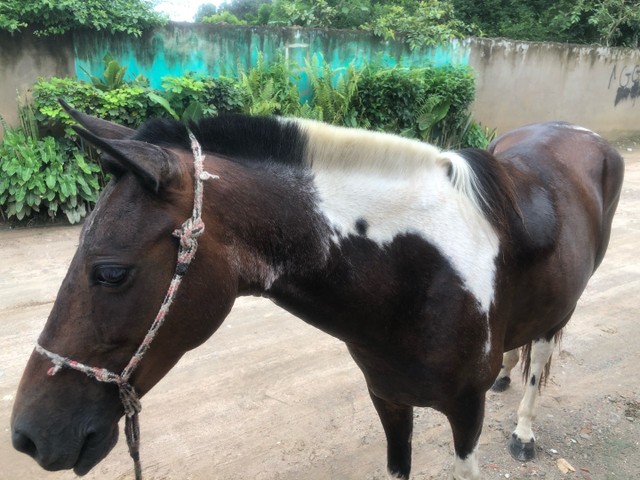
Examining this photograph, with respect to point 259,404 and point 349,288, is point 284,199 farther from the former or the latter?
point 259,404

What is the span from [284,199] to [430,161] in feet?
1.97

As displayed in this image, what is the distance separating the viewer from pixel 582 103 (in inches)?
508

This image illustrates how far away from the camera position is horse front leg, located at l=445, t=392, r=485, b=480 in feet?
6.34

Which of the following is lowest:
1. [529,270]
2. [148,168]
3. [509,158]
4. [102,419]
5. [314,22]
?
[102,419]

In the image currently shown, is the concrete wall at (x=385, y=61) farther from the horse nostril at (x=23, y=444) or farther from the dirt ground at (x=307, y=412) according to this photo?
the horse nostril at (x=23, y=444)

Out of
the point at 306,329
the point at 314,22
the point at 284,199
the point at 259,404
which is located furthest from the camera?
the point at 314,22

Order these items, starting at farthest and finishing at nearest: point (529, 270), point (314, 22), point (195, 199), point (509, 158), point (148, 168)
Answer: point (314, 22) → point (509, 158) → point (529, 270) → point (195, 199) → point (148, 168)

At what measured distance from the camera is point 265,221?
4.92ft

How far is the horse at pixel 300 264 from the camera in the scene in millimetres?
1301

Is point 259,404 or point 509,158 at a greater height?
point 509,158

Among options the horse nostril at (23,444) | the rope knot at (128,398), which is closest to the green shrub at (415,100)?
the rope knot at (128,398)

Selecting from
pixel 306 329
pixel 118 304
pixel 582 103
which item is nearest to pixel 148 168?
pixel 118 304

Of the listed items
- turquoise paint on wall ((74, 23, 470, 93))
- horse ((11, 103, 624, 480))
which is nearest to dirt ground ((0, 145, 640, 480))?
horse ((11, 103, 624, 480))

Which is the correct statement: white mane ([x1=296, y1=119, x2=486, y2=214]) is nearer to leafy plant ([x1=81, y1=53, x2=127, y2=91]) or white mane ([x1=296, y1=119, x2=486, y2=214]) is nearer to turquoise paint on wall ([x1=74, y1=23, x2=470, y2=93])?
leafy plant ([x1=81, y1=53, x2=127, y2=91])
